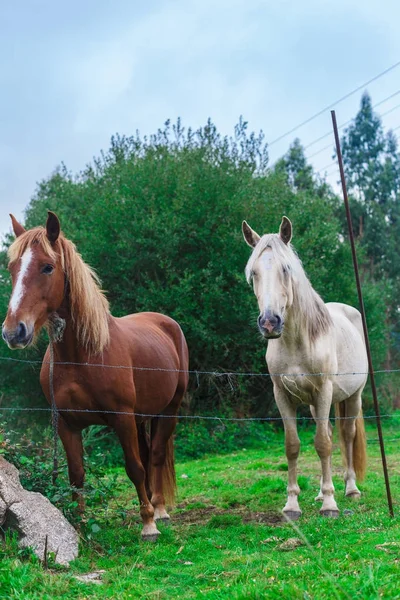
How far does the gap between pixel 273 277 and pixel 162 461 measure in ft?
7.63

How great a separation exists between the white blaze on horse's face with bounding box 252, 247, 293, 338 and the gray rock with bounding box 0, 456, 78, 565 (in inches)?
81.0

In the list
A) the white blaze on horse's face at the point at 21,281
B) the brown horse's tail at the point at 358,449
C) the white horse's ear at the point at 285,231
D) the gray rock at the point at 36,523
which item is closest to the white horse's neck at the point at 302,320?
the white horse's ear at the point at 285,231

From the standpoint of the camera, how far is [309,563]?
149 inches

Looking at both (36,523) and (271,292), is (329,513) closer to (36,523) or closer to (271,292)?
(271,292)

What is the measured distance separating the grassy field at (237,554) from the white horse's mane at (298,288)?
1.67 meters

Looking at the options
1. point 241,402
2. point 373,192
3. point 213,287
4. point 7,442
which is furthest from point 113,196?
point 373,192

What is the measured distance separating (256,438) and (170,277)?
384cm

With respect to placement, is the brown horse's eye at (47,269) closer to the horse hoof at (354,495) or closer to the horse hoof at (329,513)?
the horse hoof at (329,513)

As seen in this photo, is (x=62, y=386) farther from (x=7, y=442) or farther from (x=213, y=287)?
(x=213, y=287)

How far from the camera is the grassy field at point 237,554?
3.36 metres

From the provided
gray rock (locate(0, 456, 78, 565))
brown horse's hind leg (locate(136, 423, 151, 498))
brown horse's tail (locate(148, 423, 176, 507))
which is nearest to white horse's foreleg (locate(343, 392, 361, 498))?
brown horse's tail (locate(148, 423, 176, 507))

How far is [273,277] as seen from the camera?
17.1 ft

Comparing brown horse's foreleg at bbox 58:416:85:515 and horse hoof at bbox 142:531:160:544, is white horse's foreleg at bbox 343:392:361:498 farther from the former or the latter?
brown horse's foreleg at bbox 58:416:85:515

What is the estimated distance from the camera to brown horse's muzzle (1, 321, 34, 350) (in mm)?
4281
